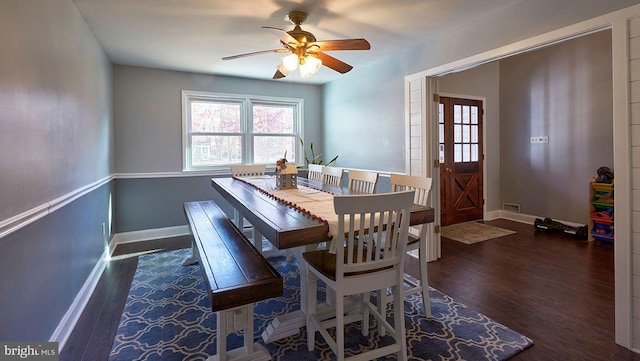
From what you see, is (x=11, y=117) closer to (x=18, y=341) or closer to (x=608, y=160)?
(x=18, y=341)

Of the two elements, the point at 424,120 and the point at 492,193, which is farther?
the point at 492,193

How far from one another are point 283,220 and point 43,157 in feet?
4.61

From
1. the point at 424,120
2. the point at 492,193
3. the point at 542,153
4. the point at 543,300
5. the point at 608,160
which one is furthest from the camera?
the point at 492,193

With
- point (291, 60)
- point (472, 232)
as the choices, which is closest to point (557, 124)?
point (472, 232)

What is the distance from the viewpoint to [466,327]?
2.03 meters

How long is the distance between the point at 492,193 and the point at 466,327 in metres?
3.82

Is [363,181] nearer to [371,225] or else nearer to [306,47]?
[306,47]

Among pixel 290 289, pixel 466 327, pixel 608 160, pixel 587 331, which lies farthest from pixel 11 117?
pixel 608 160

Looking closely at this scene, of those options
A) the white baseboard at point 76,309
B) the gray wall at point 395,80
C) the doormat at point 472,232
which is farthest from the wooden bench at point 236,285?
the doormat at point 472,232

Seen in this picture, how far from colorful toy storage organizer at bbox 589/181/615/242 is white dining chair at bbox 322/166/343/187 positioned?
327 centimetres

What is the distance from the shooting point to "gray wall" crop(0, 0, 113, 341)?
1.35 m

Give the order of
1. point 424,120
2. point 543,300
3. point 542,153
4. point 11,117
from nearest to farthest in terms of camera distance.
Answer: point 11,117 → point 543,300 → point 424,120 → point 542,153

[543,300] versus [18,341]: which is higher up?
[18,341]

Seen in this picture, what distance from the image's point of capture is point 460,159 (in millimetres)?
4926
